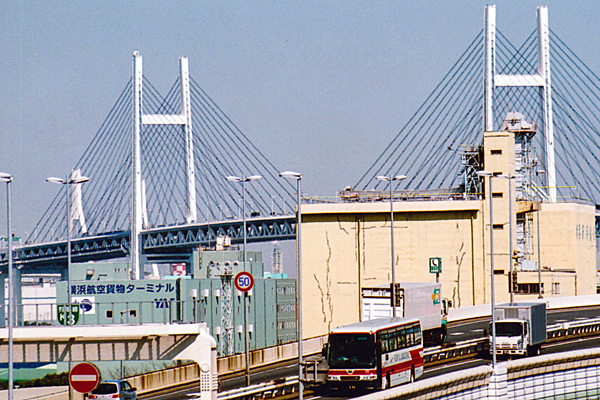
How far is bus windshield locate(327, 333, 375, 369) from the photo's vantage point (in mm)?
29922

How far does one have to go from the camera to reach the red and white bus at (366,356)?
2988 cm

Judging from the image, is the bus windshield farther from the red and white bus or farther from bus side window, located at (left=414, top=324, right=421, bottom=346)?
bus side window, located at (left=414, top=324, right=421, bottom=346)

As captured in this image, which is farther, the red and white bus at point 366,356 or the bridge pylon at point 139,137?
the bridge pylon at point 139,137

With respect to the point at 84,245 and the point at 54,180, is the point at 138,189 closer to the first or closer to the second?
the point at 84,245

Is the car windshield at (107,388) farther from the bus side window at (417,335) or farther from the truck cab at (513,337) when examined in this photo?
the truck cab at (513,337)

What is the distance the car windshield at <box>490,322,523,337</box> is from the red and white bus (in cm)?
891

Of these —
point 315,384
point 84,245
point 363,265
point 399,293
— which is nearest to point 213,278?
point 84,245

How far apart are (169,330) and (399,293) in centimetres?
1771

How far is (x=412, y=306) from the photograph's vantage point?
42969mm

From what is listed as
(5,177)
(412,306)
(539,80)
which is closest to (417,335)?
(412,306)

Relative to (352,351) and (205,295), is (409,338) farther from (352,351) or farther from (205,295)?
(205,295)

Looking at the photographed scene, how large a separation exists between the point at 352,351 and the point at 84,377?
47.7 ft

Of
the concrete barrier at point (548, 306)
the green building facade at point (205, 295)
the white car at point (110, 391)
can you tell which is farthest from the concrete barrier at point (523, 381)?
the green building facade at point (205, 295)

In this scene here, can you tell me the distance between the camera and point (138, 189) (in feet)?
351
